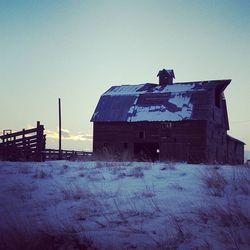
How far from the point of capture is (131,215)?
5.53 meters

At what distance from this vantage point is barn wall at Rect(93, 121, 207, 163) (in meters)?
29.1

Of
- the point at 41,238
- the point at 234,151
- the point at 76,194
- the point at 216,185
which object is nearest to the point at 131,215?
the point at 41,238

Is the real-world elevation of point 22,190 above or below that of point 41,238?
below

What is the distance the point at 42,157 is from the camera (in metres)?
22.1

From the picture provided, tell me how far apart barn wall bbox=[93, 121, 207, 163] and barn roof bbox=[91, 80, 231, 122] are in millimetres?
690

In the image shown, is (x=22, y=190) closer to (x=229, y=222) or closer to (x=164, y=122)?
(x=229, y=222)

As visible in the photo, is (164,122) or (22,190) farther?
(164,122)

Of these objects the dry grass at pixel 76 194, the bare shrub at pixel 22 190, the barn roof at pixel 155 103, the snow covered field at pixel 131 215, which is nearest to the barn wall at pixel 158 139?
the barn roof at pixel 155 103

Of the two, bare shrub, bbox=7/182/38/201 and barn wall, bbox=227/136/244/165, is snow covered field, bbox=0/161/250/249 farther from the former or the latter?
barn wall, bbox=227/136/244/165

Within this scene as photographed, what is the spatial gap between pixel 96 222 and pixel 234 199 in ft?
8.24

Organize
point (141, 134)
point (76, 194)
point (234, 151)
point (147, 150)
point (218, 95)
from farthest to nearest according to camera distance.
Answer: point (234, 151)
point (218, 95)
point (147, 150)
point (141, 134)
point (76, 194)

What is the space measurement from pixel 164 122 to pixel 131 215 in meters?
24.9

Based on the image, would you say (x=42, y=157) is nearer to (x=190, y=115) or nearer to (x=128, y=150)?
(x=128, y=150)

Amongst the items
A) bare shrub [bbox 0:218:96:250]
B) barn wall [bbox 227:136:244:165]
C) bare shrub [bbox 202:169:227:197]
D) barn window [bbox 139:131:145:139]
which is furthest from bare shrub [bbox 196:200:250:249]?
barn wall [bbox 227:136:244:165]
